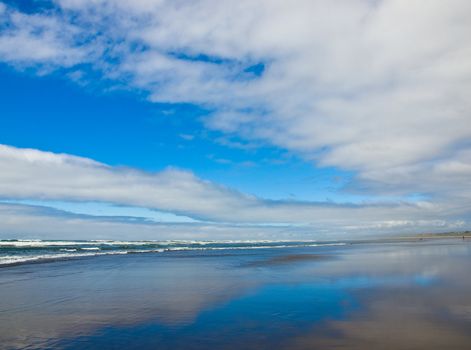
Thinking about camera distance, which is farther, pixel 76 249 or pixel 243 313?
pixel 76 249

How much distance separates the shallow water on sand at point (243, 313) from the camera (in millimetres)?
9672

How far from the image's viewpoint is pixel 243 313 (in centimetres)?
1289

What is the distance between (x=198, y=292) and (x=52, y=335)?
25.5 feet

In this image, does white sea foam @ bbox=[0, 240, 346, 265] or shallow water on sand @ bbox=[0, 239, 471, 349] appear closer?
shallow water on sand @ bbox=[0, 239, 471, 349]

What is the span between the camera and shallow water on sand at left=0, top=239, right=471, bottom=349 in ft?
31.7

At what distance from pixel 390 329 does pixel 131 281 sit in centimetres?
1544

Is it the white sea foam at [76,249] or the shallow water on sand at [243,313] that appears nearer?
the shallow water on sand at [243,313]

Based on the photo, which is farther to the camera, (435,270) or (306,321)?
(435,270)

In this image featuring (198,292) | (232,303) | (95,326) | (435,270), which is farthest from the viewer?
(435,270)

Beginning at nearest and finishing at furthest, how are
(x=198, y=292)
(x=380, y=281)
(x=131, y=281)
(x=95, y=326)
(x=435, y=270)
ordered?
(x=95, y=326) → (x=198, y=292) → (x=380, y=281) → (x=131, y=281) → (x=435, y=270)

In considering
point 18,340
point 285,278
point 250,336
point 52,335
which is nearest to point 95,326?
point 52,335

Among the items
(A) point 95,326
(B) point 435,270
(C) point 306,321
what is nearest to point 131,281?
(A) point 95,326

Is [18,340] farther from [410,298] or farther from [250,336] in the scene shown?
[410,298]

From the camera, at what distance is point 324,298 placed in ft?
50.4
